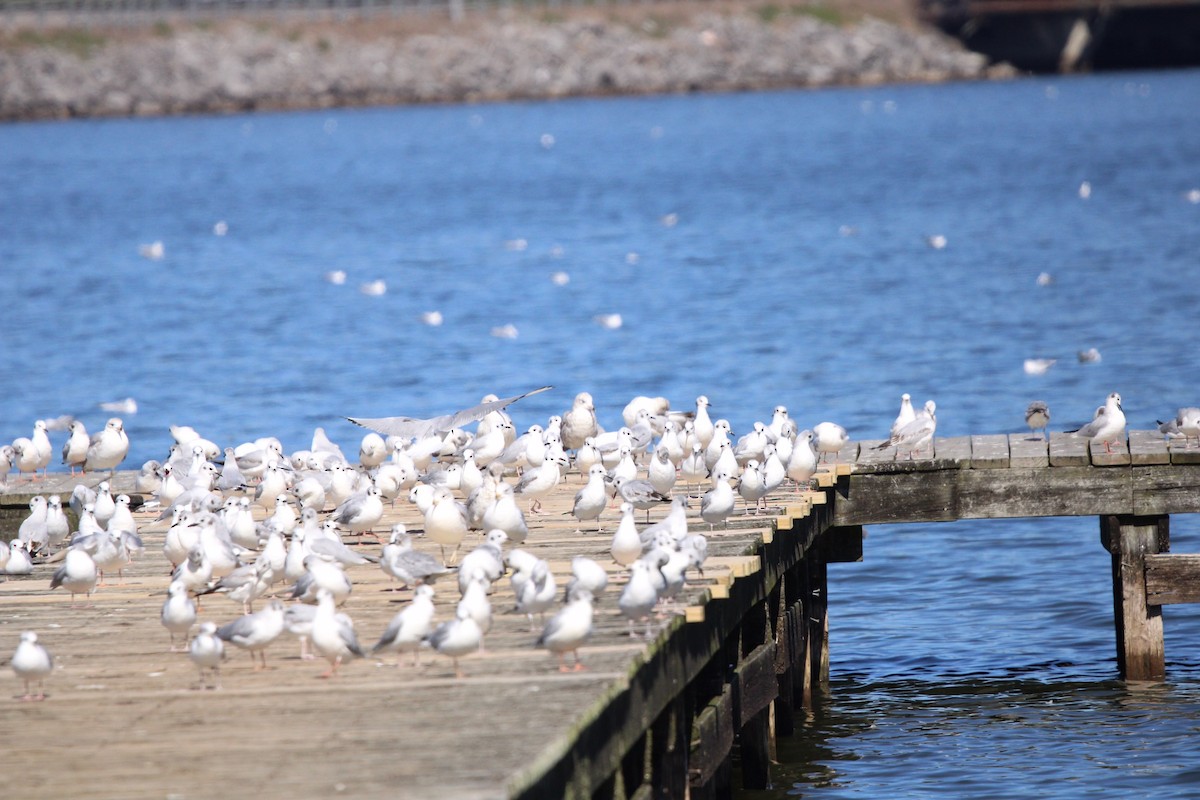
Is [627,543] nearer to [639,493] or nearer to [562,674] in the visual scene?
[639,493]

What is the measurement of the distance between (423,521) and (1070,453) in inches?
201

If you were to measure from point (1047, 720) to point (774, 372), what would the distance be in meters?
18.7

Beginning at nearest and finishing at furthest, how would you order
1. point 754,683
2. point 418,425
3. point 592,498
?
point 754,683, point 592,498, point 418,425

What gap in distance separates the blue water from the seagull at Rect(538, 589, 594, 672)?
14.4 ft

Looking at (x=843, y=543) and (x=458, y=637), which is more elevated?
(x=458, y=637)

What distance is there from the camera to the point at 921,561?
808 inches

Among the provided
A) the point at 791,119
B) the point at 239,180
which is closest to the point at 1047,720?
the point at 239,180

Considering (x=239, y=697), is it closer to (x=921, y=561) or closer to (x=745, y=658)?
(x=745, y=658)

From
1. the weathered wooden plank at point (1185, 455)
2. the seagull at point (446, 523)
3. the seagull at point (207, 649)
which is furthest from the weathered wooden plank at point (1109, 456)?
the seagull at point (207, 649)

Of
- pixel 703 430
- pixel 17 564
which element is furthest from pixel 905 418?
pixel 17 564

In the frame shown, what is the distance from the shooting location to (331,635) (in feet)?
32.7

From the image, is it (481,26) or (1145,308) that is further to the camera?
(481,26)

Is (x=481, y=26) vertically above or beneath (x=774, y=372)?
above

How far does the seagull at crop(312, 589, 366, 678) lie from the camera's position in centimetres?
996
